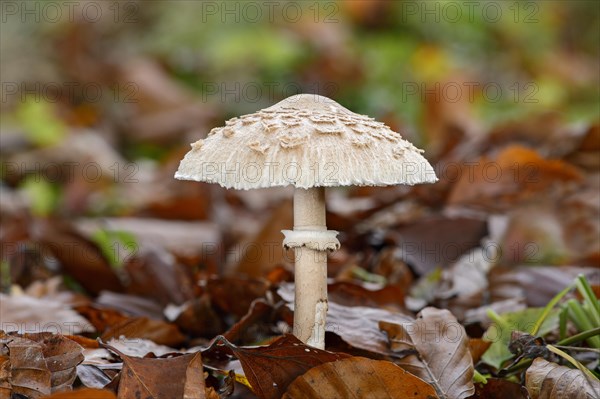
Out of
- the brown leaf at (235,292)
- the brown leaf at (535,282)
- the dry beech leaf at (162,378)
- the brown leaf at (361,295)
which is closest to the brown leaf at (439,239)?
the brown leaf at (535,282)

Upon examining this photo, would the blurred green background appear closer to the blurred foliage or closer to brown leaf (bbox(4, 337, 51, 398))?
the blurred foliage

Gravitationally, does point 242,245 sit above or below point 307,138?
below

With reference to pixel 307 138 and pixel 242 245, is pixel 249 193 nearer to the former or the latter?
pixel 242 245

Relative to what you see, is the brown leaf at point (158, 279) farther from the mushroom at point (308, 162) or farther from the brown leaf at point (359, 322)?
the mushroom at point (308, 162)

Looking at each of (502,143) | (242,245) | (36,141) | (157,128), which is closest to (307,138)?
(242,245)

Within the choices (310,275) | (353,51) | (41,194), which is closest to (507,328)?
(310,275)

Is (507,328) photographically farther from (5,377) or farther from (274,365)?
(5,377)
